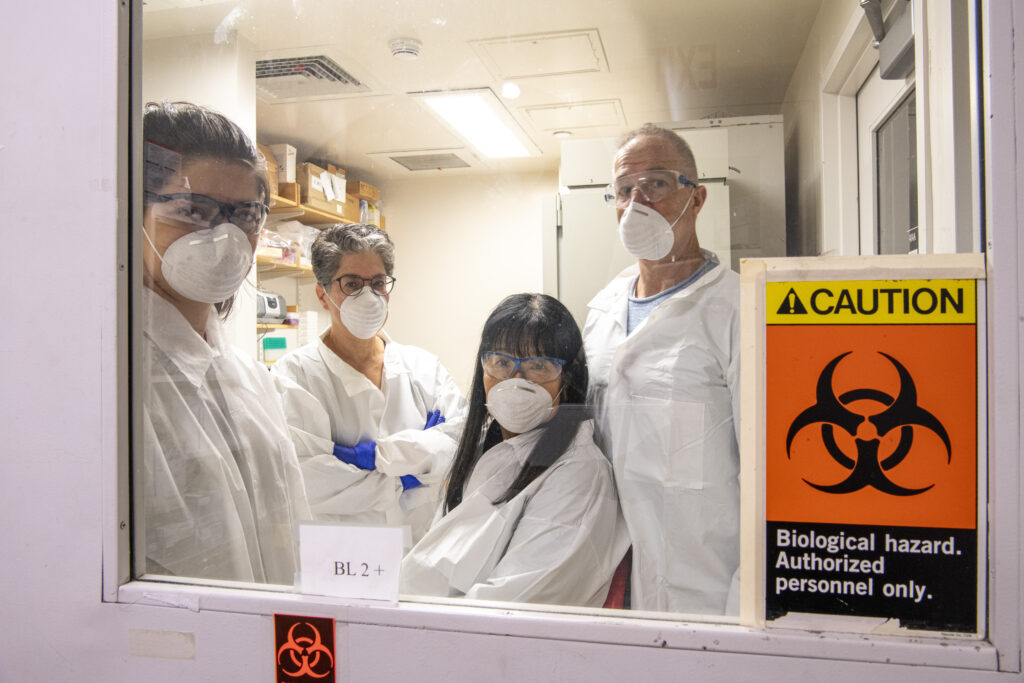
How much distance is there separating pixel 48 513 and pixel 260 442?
12.3 inches

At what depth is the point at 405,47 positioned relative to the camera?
934 millimetres

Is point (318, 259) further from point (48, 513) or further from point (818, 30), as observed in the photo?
point (818, 30)

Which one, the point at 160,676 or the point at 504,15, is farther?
the point at 504,15

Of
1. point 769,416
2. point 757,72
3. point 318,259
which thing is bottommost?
point 769,416

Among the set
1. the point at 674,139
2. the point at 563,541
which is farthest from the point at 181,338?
the point at 674,139

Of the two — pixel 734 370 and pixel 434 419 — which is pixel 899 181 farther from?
pixel 434 419

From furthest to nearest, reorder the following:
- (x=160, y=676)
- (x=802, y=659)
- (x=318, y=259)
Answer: (x=318, y=259)
(x=160, y=676)
(x=802, y=659)

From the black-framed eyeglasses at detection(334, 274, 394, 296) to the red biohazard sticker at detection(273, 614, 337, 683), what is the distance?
0.50 metres

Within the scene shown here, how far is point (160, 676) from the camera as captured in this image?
0.73m

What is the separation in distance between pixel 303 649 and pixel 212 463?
396 mm

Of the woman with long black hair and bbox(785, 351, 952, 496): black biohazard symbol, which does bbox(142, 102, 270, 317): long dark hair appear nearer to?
the woman with long black hair

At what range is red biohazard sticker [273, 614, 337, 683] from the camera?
2.26 feet

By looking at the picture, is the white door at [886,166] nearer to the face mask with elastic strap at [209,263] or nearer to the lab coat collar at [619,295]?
the lab coat collar at [619,295]

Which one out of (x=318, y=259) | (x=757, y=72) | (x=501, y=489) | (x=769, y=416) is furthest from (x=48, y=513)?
(x=757, y=72)
